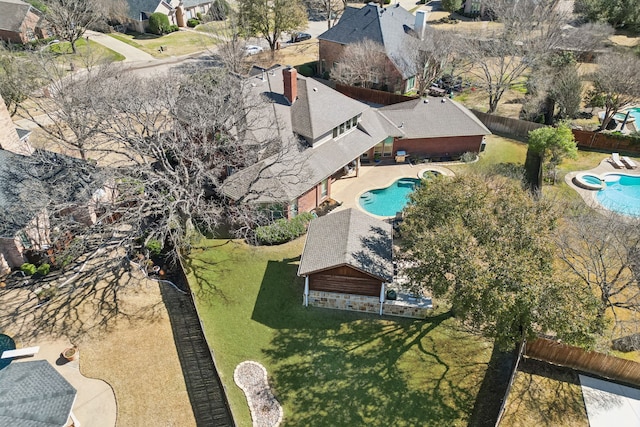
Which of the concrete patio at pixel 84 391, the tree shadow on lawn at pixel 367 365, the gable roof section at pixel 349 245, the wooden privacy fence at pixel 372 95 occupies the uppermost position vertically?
the wooden privacy fence at pixel 372 95

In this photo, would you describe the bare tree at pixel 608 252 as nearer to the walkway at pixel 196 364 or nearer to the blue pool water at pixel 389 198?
the blue pool water at pixel 389 198

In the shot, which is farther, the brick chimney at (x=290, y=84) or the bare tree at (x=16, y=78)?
the bare tree at (x=16, y=78)

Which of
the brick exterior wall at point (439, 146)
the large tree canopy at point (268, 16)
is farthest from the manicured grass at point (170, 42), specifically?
the brick exterior wall at point (439, 146)

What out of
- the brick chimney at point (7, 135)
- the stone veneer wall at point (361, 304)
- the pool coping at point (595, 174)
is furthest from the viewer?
the pool coping at point (595, 174)

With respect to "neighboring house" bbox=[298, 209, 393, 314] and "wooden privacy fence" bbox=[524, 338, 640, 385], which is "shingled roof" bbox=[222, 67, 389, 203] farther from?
"wooden privacy fence" bbox=[524, 338, 640, 385]

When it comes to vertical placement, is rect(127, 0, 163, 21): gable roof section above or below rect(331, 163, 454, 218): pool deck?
above

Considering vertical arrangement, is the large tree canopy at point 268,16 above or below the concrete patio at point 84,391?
above

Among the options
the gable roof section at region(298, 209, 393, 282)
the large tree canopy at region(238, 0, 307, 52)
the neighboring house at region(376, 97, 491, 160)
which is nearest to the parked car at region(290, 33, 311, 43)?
the large tree canopy at region(238, 0, 307, 52)

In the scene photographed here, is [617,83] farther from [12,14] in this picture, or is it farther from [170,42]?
[12,14]
